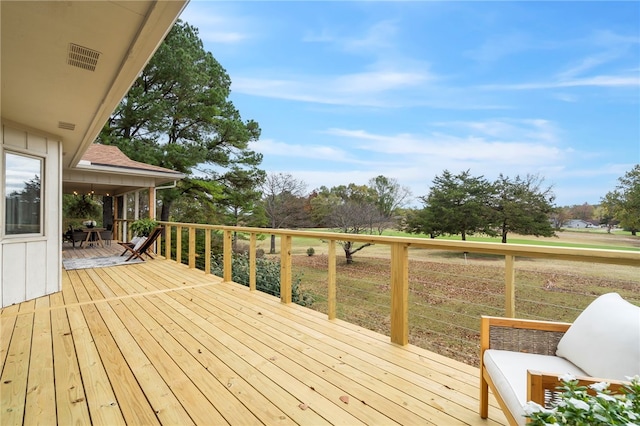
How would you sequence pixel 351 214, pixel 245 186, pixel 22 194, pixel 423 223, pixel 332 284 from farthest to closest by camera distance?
pixel 423 223 < pixel 245 186 < pixel 351 214 < pixel 22 194 < pixel 332 284

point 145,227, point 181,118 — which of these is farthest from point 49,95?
point 181,118

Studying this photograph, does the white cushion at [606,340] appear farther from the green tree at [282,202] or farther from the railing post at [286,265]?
the green tree at [282,202]

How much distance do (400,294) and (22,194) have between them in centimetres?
509

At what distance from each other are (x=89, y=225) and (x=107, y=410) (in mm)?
10774

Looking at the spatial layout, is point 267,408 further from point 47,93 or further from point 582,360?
point 47,93

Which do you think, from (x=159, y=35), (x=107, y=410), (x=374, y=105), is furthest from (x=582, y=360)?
(x=374, y=105)

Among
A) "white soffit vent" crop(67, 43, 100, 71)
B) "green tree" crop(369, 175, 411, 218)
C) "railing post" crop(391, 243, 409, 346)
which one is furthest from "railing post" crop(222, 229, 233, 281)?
"green tree" crop(369, 175, 411, 218)

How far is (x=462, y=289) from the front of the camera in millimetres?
3242

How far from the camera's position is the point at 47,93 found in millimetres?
3252

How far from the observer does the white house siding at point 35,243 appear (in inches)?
156

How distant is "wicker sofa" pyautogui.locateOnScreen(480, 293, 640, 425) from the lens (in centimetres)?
125

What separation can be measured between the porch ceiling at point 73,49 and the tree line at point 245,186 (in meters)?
9.45

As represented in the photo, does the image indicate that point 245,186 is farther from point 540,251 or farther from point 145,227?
point 540,251

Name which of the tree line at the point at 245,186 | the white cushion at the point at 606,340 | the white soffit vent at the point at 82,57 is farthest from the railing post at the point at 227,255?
the tree line at the point at 245,186
